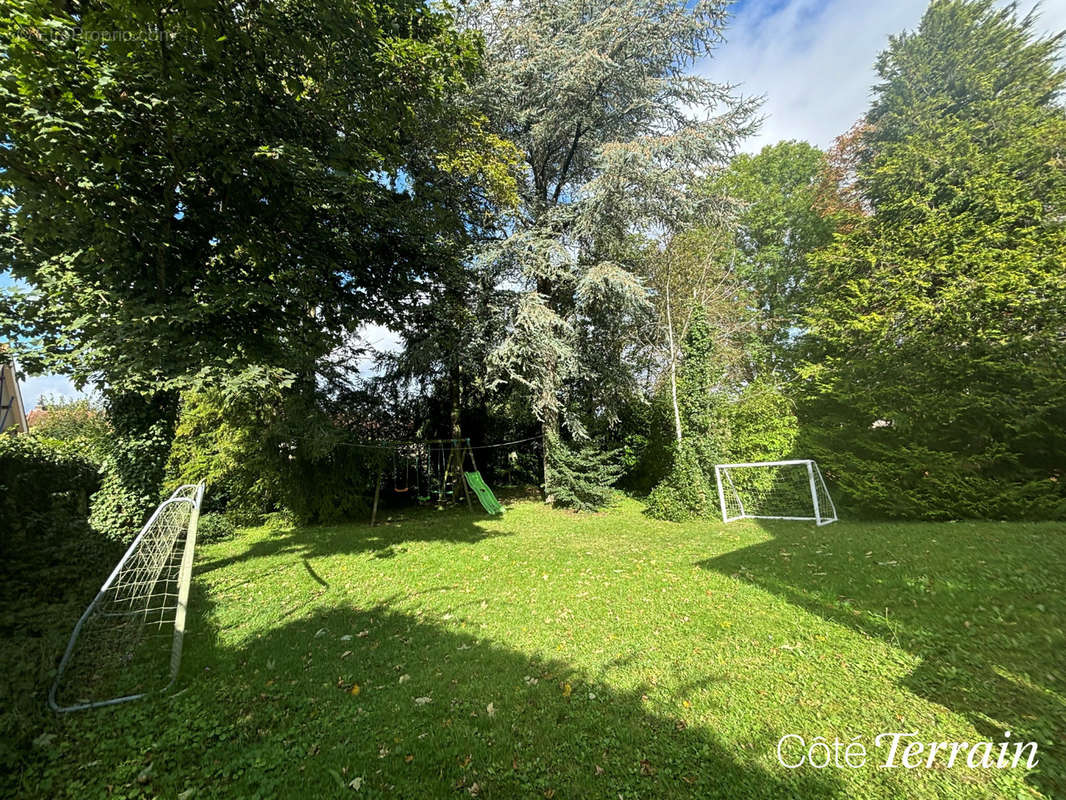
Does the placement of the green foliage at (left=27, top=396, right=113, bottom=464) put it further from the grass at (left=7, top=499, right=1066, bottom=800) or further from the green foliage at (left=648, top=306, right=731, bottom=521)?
the green foliage at (left=648, top=306, right=731, bottom=521)

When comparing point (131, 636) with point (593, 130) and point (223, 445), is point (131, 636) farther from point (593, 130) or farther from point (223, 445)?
point (593, 130)

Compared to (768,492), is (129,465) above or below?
above

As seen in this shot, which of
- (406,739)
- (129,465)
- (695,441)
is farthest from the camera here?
(695,441)

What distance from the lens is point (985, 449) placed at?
26.1ft

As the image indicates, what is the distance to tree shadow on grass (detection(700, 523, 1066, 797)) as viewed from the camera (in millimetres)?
→ 2490

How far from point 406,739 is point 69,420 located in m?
24.5

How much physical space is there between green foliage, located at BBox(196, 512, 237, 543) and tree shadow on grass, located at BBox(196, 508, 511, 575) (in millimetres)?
981

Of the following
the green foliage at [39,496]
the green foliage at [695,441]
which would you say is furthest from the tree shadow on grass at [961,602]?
the green foliage at [39,496]

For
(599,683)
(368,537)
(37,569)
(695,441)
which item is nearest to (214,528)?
(368,537)

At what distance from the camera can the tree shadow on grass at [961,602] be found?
2.49 metres

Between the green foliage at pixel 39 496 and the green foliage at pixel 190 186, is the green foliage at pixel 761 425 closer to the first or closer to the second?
the green foliage at pixel 190 186

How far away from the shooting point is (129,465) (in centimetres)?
612

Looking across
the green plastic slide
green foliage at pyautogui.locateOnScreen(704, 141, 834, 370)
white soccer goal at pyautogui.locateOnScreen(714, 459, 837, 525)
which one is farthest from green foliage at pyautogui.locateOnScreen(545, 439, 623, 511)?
green foliage at pyautogui.locateOnScreen(704, 141, 834, 370)

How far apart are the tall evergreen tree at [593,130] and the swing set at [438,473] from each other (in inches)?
81.5
